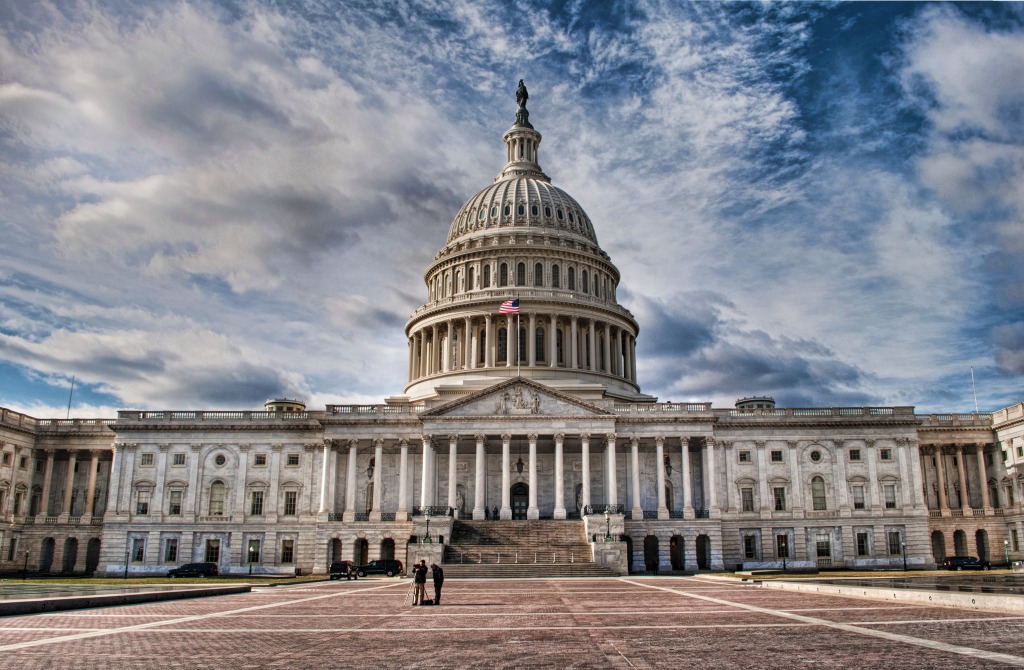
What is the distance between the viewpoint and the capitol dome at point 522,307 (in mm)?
92188

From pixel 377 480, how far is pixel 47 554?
3345cm

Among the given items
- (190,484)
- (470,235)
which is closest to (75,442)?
(190,484)

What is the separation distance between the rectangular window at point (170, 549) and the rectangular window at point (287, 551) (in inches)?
372

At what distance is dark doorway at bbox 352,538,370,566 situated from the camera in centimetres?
7262

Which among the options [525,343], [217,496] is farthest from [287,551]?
[525,343]

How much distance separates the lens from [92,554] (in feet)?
269

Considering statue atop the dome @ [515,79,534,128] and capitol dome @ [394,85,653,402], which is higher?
statue atop the dome @ [515,79,534,128]

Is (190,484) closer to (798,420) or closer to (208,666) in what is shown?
(798,420)

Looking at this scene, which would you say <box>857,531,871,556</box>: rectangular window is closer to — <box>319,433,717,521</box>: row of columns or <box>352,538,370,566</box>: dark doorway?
<box>319,433,717,521</box>: row of columns

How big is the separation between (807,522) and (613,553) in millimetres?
24975

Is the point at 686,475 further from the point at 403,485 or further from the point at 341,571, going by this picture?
the point at 341,571

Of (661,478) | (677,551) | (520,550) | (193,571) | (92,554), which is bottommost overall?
(193,571)

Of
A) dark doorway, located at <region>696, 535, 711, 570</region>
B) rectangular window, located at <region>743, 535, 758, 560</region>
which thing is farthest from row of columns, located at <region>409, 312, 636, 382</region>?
rectangular window, located at <region>743, 535, 758, 560</region>

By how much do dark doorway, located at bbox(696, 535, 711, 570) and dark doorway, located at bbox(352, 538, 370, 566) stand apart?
2799cm
